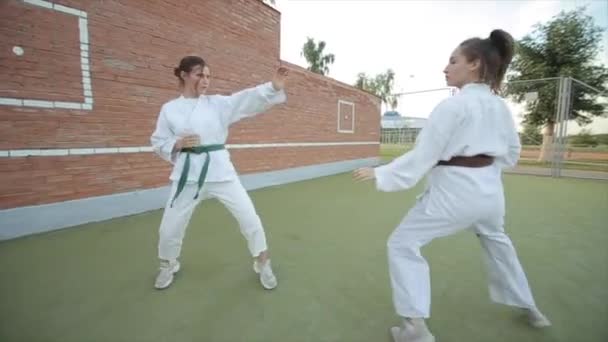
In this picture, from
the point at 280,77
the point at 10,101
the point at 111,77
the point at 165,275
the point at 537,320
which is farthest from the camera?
the point at 111,77

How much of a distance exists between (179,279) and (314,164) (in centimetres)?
653

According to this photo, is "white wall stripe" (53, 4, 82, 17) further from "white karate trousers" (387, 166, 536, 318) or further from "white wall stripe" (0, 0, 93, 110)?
"white karate trousers" (387, 166, 536, 318)

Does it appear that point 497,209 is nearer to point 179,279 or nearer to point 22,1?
point 179,279

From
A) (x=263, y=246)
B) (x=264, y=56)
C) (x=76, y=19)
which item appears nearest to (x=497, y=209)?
(x=263, y=246)

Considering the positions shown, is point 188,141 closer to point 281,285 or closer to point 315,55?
point 281,285

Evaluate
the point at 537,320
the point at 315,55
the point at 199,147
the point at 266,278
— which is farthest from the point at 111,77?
the point at 315,55

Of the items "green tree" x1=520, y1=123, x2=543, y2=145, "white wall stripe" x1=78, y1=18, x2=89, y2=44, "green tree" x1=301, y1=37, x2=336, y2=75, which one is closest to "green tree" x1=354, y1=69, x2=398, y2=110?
"green tree" x1=301, y1=37, x2=336, y2=75

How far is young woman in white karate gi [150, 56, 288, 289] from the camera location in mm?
2061

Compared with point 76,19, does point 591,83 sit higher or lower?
higher

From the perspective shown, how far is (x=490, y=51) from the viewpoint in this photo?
1.50m

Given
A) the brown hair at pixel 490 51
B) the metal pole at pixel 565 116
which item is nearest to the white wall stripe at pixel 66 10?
the brown hair at pixel 490 51

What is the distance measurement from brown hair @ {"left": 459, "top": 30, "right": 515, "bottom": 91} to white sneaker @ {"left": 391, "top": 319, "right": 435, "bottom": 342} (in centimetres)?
135

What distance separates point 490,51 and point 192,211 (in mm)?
2109

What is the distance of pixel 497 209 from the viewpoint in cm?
154
